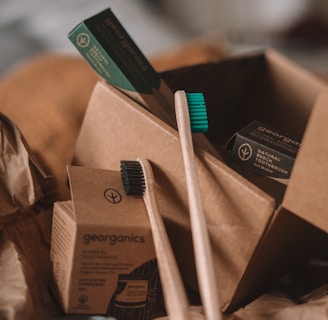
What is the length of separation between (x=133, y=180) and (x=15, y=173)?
19 centimetres

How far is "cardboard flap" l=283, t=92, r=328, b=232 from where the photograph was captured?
61cm

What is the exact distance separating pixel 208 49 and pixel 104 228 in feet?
3.12

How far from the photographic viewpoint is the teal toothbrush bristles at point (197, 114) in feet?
2.51

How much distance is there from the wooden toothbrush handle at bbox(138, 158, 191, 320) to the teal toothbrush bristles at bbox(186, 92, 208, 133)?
0.08 metres

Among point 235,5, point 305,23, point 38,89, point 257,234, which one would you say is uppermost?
point 38,89

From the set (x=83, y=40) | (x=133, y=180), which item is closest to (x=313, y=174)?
(x=133, y=180)

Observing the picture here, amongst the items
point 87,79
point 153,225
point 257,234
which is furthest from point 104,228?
point 87,79

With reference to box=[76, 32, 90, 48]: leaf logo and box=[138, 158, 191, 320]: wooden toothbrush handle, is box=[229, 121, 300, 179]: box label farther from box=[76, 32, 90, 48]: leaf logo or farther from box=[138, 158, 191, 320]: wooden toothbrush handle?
box=[76, 32, 90, 48]: leaf logo

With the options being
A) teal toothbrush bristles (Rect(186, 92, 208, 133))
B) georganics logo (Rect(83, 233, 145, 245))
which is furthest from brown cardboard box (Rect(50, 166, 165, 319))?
teal toothbrush bristles (Rect(186, 92, 208, 133))

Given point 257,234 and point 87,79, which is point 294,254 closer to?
point 257,234

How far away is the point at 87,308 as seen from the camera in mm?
691

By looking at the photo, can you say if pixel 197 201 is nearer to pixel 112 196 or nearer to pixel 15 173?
pixel 112 196

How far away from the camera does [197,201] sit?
26.2 inches

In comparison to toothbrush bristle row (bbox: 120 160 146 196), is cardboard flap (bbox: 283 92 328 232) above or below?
below
